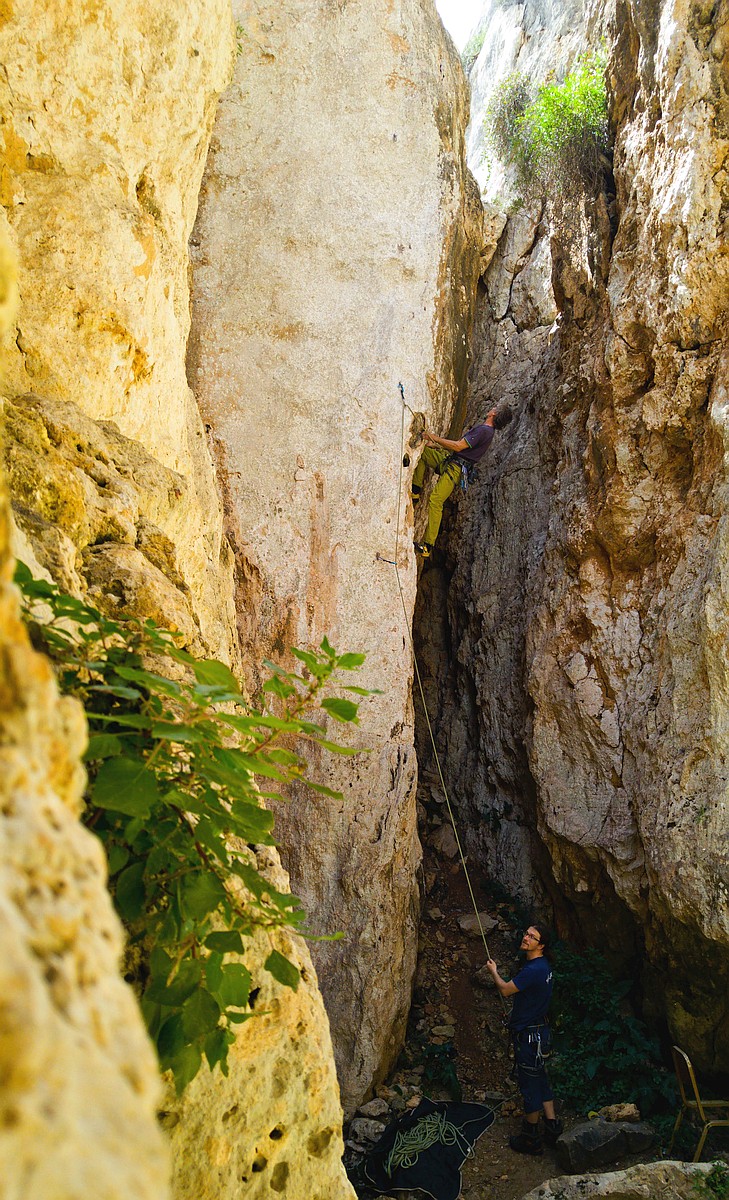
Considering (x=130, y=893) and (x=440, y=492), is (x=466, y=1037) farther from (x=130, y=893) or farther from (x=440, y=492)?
(x=130, y=893)

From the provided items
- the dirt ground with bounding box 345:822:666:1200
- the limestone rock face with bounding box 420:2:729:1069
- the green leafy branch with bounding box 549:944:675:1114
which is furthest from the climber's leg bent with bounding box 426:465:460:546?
the green leafy branch with bounding box 549:944:675:1114

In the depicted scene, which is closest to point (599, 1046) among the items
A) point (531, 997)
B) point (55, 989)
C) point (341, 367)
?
point (531, 997)

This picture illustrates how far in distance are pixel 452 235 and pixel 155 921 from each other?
6825 millimetres

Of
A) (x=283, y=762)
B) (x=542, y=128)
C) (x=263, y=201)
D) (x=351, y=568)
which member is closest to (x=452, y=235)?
(x=263, y=201)

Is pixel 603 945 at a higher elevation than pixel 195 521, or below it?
below

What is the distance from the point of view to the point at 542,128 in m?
8.41

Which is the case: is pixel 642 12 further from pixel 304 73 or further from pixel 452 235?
pixel 304 73

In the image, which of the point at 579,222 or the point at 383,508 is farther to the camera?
the point at 579,222

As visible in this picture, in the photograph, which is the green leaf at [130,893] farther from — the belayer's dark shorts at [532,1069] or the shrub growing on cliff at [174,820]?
the belayer's dark shorts at [532,1069]

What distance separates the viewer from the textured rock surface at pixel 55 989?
25.6 inches

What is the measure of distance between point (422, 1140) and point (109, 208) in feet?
18.1

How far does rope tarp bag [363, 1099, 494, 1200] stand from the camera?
16.7 feet

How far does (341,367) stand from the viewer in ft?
21.7

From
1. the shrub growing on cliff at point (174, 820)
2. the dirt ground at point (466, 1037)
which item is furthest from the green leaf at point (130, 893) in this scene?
the dirt ground at point (466, 1037)
